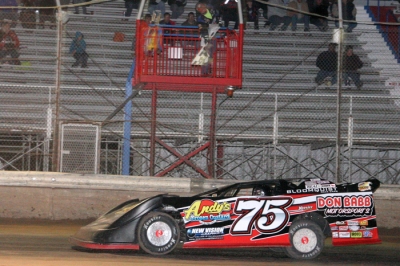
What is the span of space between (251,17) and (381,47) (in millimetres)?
4072

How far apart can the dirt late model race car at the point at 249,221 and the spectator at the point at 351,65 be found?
5.37 metres

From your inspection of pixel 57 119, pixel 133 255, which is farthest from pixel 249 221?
pixel 57 119

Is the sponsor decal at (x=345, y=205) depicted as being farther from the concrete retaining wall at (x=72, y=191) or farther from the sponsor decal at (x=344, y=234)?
the concrete retaining wall at (x=72, y=191)

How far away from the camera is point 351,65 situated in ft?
48.1

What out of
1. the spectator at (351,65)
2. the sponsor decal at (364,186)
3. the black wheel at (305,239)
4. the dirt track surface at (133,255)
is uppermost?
the spectator at (351,65)

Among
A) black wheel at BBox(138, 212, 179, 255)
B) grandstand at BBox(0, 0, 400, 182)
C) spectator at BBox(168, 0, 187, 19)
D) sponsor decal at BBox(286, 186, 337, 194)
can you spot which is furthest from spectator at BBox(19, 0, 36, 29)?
sponsor decal at BBox(286, 186, 337, 194)

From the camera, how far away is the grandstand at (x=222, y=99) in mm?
13727

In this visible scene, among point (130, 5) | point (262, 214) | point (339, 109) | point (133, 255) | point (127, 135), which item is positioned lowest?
point (133, 255)

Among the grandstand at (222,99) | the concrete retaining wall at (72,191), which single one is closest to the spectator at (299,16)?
the grandstand at (222,99)

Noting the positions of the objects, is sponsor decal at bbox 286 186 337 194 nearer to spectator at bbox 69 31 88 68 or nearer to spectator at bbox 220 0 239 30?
spectator at bbox 69 31 88 68

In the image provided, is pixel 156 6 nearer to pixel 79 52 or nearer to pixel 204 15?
pixel 204 15

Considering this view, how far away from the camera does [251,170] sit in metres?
16.3

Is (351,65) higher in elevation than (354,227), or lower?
higher

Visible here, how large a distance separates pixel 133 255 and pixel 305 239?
7.36ft
